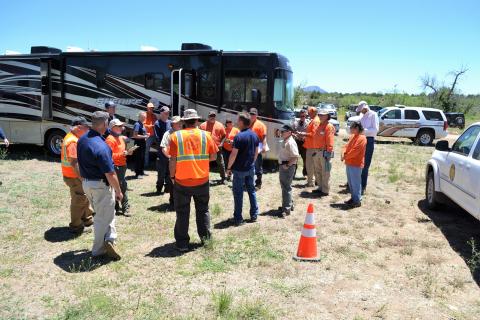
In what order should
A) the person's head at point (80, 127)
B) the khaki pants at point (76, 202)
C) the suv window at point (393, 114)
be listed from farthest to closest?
1. the suv window at point (393, 114)
2. the khaki pants at point (76, 202)
3. the person's head at point (80, 127)

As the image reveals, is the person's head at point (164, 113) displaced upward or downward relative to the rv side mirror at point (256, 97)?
downward

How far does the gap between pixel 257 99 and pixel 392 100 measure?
48.9 meters

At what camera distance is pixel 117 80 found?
12.2 m

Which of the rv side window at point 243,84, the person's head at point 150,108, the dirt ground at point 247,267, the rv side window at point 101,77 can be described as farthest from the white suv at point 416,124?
the rv side window at point 101,77

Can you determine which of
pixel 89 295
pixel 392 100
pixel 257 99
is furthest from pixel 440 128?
pixel 392 100

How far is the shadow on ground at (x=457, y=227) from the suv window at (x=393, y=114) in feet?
43.1

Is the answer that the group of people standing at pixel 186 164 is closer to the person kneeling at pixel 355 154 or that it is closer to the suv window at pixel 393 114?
the person kneeling at pixel 355 154

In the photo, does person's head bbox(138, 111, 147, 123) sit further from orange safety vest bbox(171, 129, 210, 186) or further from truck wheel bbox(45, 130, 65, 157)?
orange safety vest bbox(171, 129, 210, 186)

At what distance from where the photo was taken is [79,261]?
5.38 m

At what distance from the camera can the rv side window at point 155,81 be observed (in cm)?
1184

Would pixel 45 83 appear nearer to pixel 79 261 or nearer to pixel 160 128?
pixel 160 128

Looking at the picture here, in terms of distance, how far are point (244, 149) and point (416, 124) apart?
643 inches

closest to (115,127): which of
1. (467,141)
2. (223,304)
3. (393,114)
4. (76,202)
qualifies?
→ (76,202)

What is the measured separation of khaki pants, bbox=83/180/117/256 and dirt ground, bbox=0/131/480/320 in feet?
1.06
